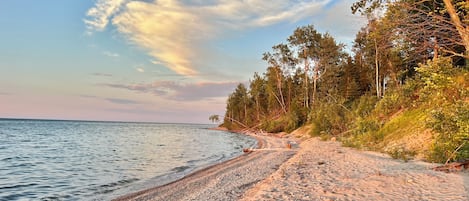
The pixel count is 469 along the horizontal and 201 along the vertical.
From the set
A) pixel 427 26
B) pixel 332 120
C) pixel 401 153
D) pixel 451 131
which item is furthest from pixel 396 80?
pixel 427 26

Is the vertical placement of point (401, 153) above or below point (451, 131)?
below

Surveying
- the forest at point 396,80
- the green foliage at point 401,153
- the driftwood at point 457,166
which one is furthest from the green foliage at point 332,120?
the driftwood at point 457,166

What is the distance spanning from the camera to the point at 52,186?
1359 centimetres

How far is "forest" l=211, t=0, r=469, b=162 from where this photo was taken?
896 cm

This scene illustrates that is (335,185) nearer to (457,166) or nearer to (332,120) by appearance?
(457,166)

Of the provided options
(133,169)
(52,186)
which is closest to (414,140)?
(133,169)

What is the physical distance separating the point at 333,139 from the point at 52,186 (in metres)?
23.4

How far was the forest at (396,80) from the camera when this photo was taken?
8.96 metres

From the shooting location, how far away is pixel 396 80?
33.1 meters

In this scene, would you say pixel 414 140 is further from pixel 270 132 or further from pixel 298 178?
pixel 270 132

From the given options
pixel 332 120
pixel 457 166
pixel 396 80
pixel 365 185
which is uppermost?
pixel 396 80

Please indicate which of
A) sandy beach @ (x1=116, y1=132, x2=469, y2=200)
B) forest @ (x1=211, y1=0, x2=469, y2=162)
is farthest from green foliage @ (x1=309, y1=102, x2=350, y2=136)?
sandy beach @ (x1=116, y1=132, x2=469, y2=200)

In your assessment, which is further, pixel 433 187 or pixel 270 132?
pixel 270 132

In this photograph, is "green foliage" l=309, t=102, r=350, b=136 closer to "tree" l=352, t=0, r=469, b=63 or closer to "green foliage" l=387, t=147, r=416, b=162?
"green foliage" l=387, t=147, r=416, b=162
